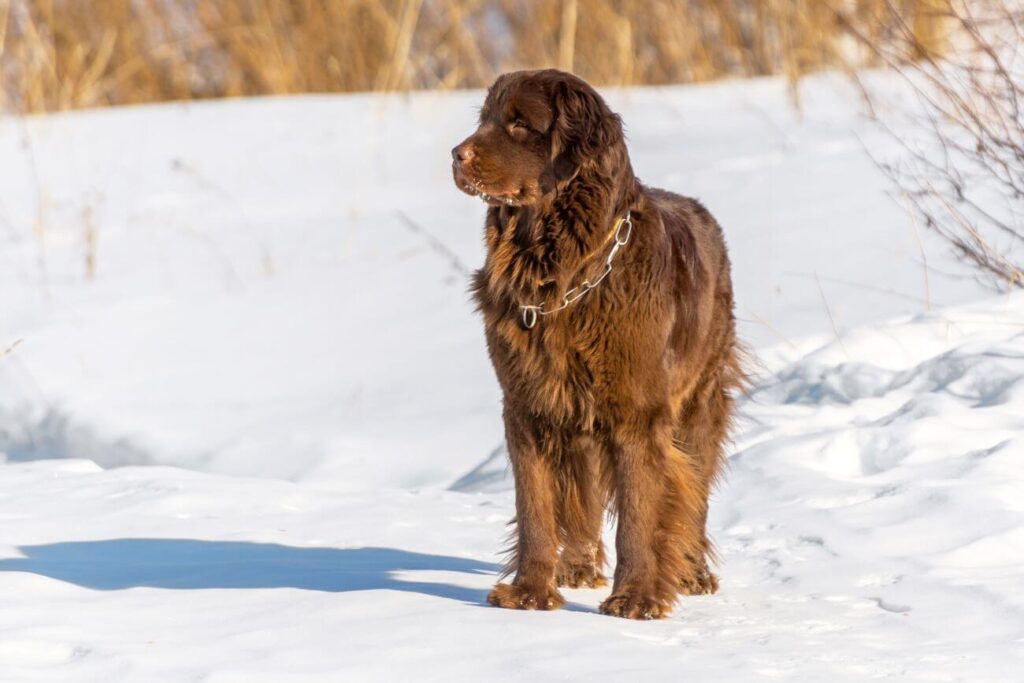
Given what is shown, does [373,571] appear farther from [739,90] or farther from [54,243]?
[739,90]

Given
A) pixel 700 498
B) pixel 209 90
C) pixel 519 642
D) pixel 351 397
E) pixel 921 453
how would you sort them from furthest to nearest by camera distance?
pixel 209 90 → pixel 351 397 → pixel 921 453 → pixel 700 498 → pixel 519 642

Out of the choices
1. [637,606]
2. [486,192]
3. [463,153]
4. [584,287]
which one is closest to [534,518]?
[637,606]

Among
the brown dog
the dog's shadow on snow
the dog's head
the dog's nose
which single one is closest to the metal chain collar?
the brown dog

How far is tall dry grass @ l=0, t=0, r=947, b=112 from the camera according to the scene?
1227 centimetres

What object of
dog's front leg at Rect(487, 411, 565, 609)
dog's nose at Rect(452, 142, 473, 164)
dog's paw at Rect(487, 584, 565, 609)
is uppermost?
dog's nose at Rect(452, 142, 473, 164)

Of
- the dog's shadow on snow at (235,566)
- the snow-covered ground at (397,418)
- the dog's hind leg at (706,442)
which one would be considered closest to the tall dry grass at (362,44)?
the snow-covered ground at (397,418)

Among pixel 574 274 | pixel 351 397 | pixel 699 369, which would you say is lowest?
pixel 351 397

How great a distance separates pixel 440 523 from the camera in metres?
4.96

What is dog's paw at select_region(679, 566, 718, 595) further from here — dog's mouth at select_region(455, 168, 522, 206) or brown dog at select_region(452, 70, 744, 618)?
dog's mouth at select_region(455, 168, 522, 206)

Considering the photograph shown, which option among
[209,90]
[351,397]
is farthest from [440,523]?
[209,90]

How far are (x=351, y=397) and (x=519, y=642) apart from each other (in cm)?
400

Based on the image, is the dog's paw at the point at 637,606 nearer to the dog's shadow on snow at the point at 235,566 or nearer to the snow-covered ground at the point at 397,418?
the snow-covered ground at the point at 397,418

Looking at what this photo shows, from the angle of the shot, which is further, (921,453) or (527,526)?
(921,453)

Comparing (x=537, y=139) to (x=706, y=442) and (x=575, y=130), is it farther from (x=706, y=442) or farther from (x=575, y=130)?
(x=706, y=442)
